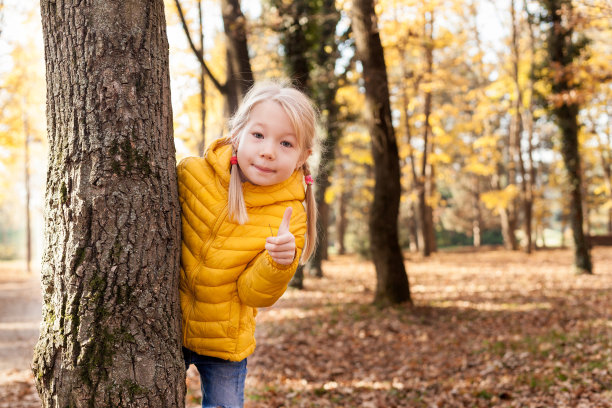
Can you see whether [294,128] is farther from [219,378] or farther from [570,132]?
[570,132]

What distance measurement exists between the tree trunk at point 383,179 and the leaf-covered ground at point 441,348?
538 mm

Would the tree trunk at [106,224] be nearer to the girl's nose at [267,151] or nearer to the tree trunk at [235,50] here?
the girl's nose at [267,151]

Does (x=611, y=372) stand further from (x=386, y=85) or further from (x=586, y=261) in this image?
(x=586, y=261)

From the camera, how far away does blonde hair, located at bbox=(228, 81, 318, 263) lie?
221cm

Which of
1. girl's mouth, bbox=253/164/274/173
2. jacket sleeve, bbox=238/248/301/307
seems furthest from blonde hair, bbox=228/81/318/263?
jacket sleeve, bbox=238/248/301/307

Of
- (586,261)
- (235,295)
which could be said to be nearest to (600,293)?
(586,261)

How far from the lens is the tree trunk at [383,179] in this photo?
8.43 m

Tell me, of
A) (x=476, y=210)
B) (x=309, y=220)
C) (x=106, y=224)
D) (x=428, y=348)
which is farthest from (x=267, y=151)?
(x=476, y=210)

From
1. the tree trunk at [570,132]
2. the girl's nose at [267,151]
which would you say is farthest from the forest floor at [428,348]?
the girl's nose at [267,151]

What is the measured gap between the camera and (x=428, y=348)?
6684 mm

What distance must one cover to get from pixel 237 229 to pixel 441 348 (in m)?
5.31

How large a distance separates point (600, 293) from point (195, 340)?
1028cm

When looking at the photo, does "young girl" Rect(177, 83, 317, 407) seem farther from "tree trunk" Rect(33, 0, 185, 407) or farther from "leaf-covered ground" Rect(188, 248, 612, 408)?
"leaf-covered ground" Rect(188, 248, 612, 408)

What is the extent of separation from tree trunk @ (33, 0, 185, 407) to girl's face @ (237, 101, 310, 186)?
1.35ft
